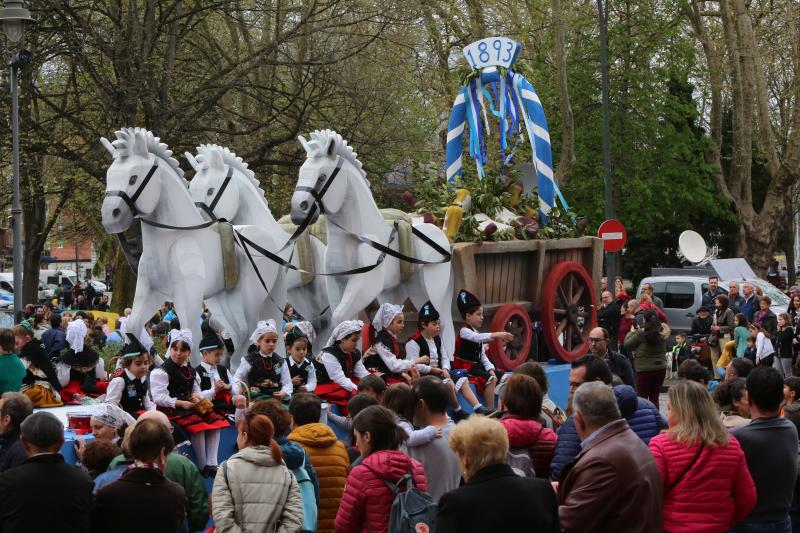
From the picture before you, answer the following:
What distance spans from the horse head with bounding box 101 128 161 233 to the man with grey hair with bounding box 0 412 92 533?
655 centimetres

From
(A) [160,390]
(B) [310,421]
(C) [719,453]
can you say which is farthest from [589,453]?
(A) [160,390]

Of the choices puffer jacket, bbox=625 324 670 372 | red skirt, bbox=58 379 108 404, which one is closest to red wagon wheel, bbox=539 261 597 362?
puffer jacket, bbox=625 324 670 372

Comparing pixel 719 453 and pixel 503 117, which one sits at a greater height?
pixel 503 117

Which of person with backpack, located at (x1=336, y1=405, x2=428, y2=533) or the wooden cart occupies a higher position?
the wooden cart

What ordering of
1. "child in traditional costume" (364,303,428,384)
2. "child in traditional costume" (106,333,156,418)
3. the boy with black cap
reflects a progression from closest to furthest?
"child in traditional costume" (106,333,156,418)
"child in traditional costume" (364,303,428,384)
the boy with black cap

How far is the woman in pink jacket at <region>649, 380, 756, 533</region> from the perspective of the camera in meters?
6.26

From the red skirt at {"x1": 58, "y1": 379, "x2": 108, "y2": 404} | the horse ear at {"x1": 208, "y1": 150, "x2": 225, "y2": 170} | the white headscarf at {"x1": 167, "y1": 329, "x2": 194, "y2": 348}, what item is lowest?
the red skirt at {"x1": 58, "y1": 379, "x2": 108, "y2": 404}

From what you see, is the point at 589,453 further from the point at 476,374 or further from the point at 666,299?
the point at 666,299

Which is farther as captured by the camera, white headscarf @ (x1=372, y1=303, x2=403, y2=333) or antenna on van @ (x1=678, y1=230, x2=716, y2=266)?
antenna on van @ (x1=678, y1=230, x2=716, y2=266)

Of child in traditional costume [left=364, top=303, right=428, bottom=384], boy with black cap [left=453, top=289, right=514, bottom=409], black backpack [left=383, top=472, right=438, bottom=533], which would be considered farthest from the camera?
boy with black cap [left=453, top=289, right=514, bottom=409]

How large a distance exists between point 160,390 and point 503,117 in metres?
7.98

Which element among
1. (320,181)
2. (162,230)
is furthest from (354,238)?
(162,230)

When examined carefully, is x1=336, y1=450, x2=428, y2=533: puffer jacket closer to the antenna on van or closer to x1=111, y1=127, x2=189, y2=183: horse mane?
x1=111, y1=127, x2=189, y2=183: horse mane

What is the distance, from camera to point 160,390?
935cm
